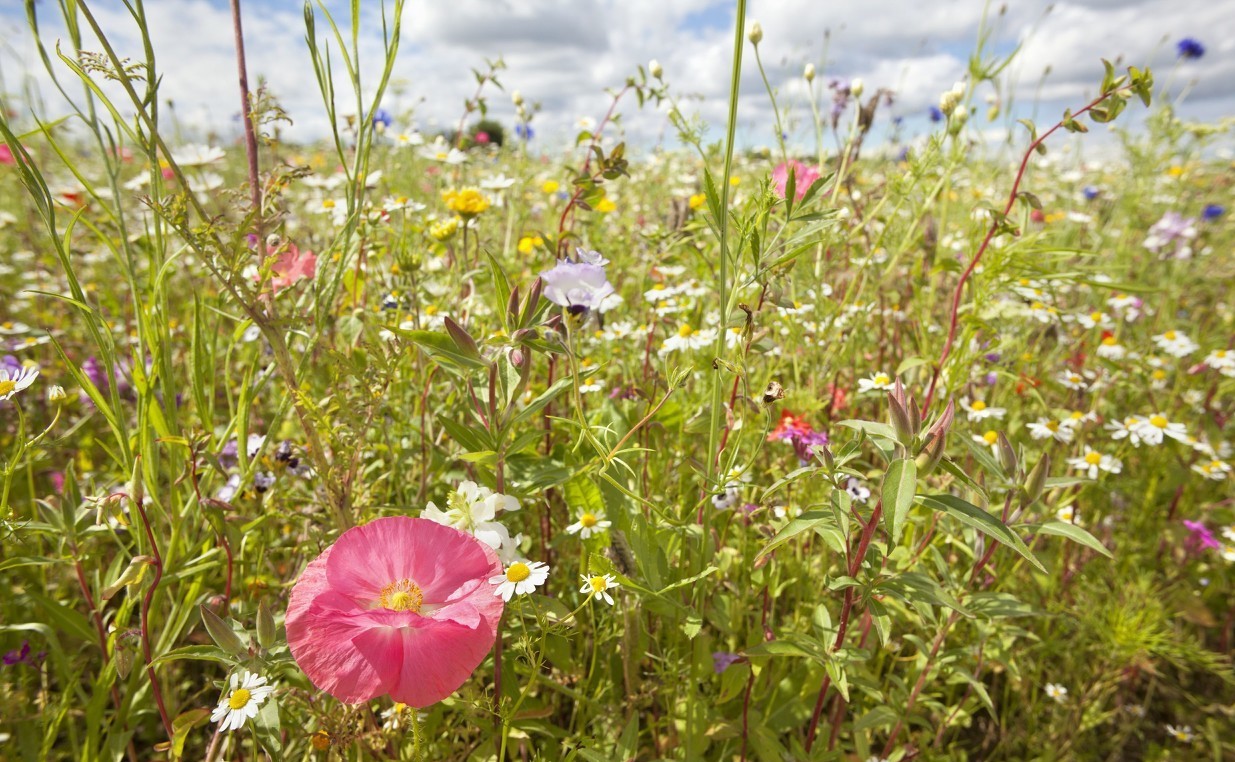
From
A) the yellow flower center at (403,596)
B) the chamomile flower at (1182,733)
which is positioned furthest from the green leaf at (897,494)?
the chamomile flower at (1182,733)

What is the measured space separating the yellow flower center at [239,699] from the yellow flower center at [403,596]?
22 cm

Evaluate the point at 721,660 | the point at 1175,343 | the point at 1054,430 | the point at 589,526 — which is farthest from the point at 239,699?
the point at 1175,343

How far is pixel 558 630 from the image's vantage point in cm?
90

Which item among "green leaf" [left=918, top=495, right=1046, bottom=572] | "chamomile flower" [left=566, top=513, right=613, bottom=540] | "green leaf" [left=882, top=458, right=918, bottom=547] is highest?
"green leaf" [left=882, top=458, right=918, bottom=547]

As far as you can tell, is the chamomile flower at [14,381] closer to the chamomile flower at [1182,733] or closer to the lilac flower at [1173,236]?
the chamomile flower at [1182,733]

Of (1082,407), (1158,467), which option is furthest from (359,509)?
(1158,467)

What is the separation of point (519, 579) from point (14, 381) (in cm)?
92

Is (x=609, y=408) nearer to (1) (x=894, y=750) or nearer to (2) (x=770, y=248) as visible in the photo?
(2) (x=770, y=248)

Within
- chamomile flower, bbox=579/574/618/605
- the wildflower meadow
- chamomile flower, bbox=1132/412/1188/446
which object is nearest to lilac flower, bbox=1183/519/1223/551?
the wildflower meadow

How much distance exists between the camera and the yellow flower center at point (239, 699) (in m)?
0.81

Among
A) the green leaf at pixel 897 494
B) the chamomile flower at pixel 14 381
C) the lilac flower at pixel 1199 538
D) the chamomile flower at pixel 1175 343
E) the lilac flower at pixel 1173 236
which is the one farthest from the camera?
the lilac flower at pixel 1173 236

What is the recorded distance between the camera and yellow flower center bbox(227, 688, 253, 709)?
0.81 m

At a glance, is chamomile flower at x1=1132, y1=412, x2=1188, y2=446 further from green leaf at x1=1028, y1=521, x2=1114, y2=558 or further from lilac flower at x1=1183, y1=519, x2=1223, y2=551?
green leaf at x1=1028, y1=521, x2=1114, y2=558

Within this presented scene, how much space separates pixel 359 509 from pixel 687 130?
1.11 m
